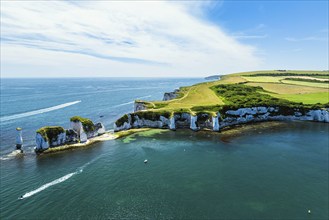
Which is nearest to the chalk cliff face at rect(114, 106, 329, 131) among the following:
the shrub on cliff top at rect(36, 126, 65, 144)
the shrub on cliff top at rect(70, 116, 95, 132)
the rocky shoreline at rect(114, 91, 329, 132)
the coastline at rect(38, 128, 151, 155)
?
the rocky shoreline at rect(114, 91, 329, 132)

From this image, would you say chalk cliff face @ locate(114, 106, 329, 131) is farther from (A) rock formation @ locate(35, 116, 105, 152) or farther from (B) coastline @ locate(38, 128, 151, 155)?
(A) rock formation @ locate(35, 116, 105, 152)

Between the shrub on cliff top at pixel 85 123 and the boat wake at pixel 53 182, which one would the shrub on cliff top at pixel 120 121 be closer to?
the shrub on cliff top at pixel 85 123

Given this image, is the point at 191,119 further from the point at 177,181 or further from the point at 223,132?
the point at 177,181

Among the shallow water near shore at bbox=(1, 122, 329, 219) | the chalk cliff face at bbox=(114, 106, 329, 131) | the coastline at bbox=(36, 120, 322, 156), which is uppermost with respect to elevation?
the chalk cliff face at bbox=(114, 106, 329, 131)

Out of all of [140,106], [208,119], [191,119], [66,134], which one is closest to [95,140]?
[66,134]

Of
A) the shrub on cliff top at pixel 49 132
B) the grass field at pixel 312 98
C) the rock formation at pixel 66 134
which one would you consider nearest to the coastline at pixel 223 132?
the rock formation at pixel 66 134

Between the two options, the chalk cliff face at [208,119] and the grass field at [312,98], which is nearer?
the chalk cliff face at [208,119]
